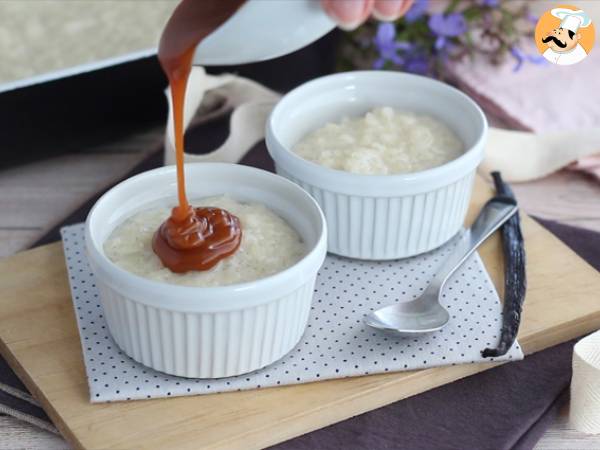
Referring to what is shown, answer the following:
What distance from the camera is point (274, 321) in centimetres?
127

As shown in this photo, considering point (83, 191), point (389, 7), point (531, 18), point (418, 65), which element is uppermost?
point (389, 7)

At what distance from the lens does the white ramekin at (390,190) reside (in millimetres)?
1463

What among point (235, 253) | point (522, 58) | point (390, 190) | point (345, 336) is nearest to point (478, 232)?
point (390, 190)

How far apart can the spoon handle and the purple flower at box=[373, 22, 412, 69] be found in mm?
501

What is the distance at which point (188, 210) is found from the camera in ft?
4.28

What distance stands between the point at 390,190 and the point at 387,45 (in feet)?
2.13

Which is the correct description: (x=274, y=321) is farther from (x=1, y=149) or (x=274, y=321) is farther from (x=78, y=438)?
(x=1, y=149)

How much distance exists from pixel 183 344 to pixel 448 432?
34 cm

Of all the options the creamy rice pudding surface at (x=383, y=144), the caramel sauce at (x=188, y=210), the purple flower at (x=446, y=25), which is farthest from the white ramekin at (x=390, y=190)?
the purple flower at (x=446, y=25)

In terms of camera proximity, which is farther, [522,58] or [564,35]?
[522,58]

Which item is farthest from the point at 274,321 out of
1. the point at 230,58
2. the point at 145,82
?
the point at 145,82

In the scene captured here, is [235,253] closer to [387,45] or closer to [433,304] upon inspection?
[433,304]

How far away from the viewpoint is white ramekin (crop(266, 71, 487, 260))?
146cm

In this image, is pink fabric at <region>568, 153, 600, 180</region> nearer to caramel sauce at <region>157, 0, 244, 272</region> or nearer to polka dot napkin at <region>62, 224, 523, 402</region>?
polka dot napkin at <region>62, 224, 523, 402</region>
